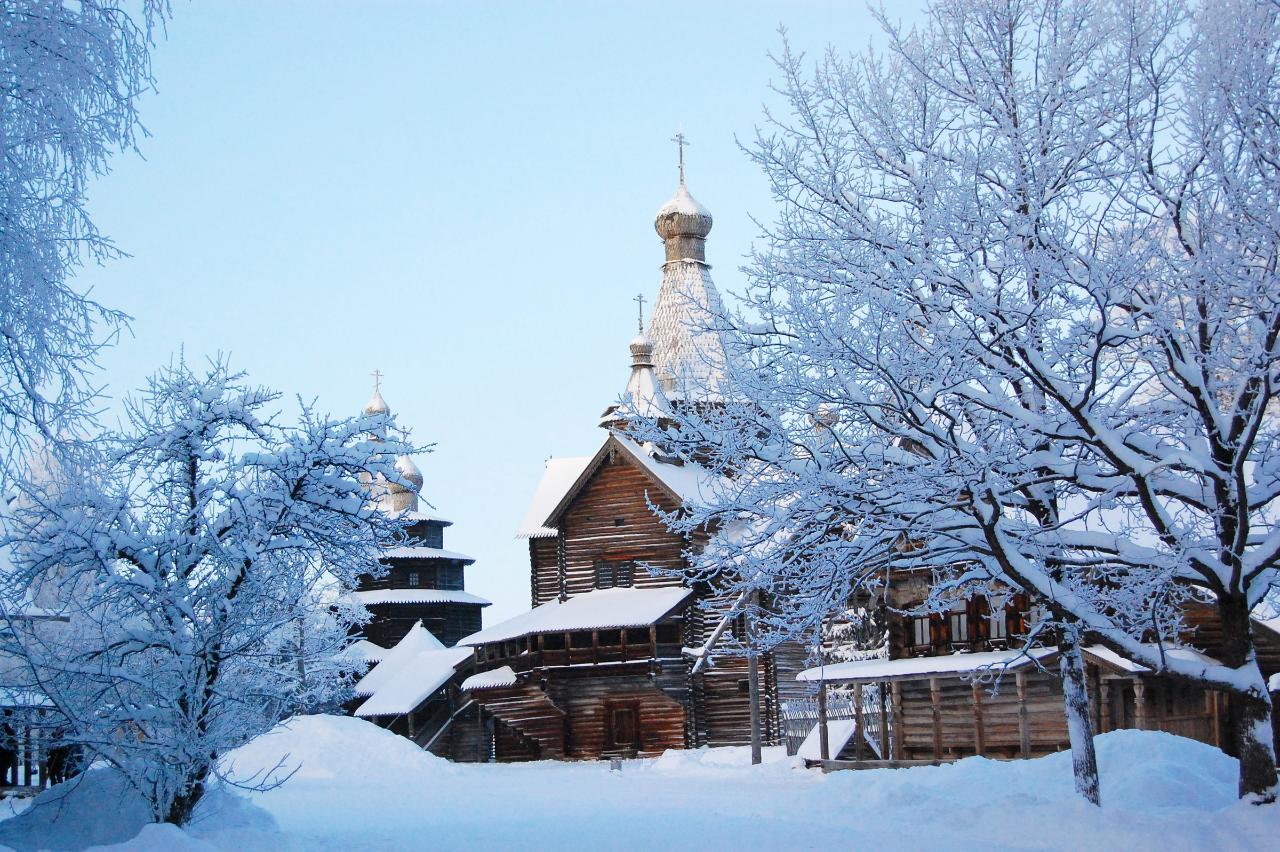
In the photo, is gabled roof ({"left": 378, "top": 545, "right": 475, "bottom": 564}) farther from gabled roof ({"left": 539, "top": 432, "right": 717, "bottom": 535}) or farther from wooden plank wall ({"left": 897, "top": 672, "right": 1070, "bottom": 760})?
wooden plank wall ({"left": 897, "top": 672, "right": 1070, "bottom": 760})

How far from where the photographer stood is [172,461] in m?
14.0

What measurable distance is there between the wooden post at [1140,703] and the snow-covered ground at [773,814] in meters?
4.97

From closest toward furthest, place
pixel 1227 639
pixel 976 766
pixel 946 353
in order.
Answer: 1. pixel 946 353
2. pixel 1227 639
3. pixel 976 766

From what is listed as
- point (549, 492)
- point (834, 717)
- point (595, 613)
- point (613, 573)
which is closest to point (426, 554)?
point (549, 492)

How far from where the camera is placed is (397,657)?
169 feet

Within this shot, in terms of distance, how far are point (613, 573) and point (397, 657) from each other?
46.5ft

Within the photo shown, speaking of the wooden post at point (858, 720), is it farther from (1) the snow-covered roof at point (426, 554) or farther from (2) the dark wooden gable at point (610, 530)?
(1) the snow-covered roof at point (426, 554)

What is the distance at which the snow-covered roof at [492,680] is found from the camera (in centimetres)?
4038

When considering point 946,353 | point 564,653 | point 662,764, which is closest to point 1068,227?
point 946,353

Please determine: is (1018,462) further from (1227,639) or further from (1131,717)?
(1131,717)

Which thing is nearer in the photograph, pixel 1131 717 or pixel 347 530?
pixel 347 530

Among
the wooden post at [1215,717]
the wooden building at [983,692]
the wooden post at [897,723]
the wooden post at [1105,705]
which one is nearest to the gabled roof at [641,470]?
the wooden building at [983,692]

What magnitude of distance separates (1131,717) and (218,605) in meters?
19.8

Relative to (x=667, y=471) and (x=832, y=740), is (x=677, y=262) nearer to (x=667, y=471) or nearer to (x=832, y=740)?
(x=667, y=471)
